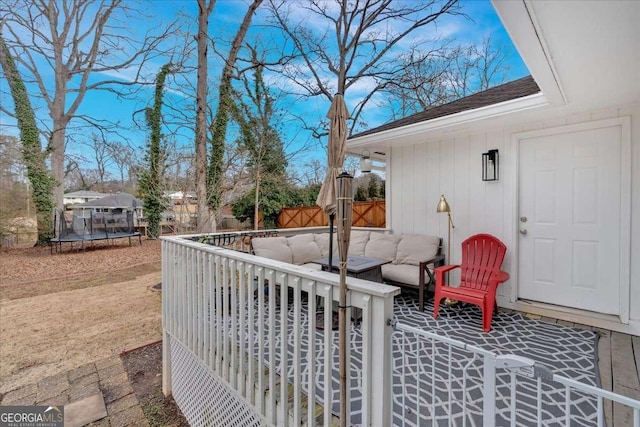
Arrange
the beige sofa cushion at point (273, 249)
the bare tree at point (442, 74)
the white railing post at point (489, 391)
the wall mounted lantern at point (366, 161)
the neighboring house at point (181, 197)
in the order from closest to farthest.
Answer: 1. the white railing post at point (489, 391)
2. the beige sofa cushion at point (273, 249)
3. the wall mounted lantern at point (366, 161)
4. the neighboring house at point (181, 197)
5. the bare tree at point (442, 74)

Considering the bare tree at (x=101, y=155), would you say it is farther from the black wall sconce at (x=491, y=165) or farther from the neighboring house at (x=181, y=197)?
the black wall sconce at (x=491, y=165)

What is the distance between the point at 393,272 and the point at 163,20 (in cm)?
1139

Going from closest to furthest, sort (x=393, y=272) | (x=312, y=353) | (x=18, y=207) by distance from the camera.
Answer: (x=312, y=353) → (x=393, y=272) → (x=18, y=207)

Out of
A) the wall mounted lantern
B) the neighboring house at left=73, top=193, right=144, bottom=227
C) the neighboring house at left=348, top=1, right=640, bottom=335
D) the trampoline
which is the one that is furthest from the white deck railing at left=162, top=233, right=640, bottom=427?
the neighboring house at left=73, top=193, right=144, bottom=227

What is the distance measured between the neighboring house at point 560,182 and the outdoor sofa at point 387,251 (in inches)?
18.8

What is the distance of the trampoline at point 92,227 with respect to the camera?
9.26 metres

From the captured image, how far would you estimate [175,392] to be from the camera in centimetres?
307

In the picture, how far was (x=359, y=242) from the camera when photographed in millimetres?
4926

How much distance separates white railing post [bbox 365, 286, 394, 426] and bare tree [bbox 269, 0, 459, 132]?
32.3 ft

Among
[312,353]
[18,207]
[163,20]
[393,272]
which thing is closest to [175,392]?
[312,353]

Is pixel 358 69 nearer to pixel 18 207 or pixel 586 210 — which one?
pixel 586 210

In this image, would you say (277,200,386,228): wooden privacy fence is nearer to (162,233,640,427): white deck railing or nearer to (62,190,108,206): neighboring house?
(162,233,640,427): white deck railing

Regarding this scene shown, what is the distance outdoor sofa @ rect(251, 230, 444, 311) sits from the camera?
12.7 feet

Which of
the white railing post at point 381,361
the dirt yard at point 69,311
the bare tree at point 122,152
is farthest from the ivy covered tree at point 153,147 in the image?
the white railing post at point 381,361
